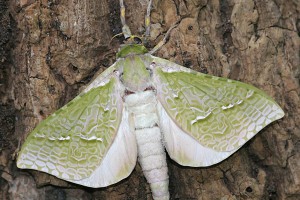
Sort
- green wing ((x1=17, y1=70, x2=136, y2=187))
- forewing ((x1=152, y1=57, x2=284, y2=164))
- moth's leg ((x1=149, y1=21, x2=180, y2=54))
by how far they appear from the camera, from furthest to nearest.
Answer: moth's leg ((x1=149, y1=21, x2=180, y2=54)) → green wing ((x1=17, y1=70, x2=136, y2=187)) → forewing ((x1=152, y1=57, x2=284, y2=164))

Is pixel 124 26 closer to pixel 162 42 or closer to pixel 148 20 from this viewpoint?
pixel 148 20

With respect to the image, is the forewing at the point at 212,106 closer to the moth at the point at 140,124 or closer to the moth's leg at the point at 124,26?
the moth at the point at 140,124

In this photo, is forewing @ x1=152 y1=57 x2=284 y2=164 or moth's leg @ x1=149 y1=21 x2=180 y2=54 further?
moth's leg @ x1=149 y1=21 x2=180 y2=54

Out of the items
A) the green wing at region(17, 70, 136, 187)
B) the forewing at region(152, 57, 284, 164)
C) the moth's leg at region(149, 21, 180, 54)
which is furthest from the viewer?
the moth's leg at region(149, 21, 180, 54)

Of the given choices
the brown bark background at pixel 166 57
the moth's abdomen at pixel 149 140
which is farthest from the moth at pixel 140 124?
the brown bark background at pixel 166 57

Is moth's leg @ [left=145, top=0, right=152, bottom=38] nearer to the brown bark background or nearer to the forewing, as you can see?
the brown bark background

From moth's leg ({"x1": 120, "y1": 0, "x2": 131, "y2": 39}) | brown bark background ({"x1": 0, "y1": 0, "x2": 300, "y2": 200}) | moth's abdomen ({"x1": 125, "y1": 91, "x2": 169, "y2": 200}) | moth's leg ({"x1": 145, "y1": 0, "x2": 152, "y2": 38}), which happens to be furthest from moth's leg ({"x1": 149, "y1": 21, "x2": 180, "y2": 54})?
moth's abdomen ({"x1": 125, "y1": 91, "x2": 169, "y2": 200})
